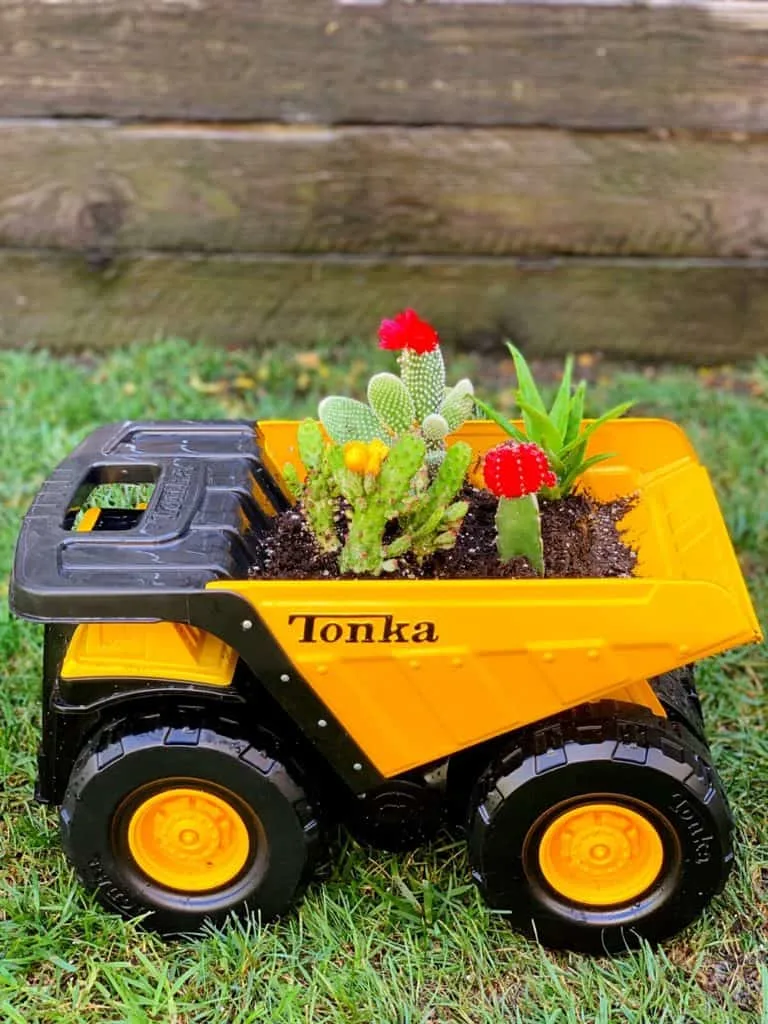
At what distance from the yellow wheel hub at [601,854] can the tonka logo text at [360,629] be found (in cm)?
39

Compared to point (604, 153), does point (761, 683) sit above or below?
below

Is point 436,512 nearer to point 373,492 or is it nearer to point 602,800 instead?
point 373,492

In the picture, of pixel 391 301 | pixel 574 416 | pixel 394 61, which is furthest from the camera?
pixel 391 301

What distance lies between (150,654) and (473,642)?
0.50m

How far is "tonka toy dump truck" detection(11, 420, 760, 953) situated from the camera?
4.96ft

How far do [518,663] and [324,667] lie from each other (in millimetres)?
282

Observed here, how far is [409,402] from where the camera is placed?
177 centimetres

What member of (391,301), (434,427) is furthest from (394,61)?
(434,427)

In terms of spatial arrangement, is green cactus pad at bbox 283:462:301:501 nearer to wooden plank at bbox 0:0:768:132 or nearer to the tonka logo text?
the tonka logo text

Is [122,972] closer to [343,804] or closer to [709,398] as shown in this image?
[343,804]

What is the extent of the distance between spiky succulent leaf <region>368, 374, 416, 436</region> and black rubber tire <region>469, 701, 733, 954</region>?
0.54 m

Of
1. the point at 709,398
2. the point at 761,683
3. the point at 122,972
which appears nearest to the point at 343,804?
the point at 122,972

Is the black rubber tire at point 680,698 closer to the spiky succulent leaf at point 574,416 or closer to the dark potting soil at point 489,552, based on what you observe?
the dark potting soil at point 489,552

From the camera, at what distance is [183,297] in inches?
140
